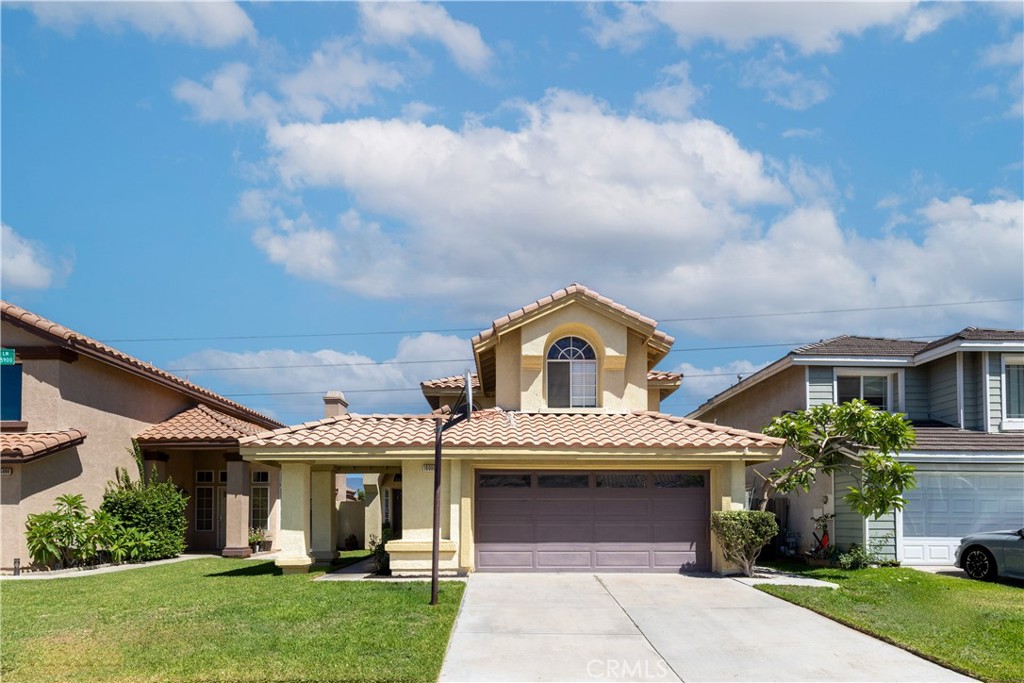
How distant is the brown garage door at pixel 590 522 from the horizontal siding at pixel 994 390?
8.65 m

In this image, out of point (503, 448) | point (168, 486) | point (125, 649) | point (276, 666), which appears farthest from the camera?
point (168, 486)

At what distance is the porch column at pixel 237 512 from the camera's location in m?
25.0

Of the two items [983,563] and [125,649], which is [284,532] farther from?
[983,563]

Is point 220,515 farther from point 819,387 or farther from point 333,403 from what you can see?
point 819,387

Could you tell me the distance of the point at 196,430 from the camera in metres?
25.4

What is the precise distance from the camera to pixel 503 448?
1766 centimetres

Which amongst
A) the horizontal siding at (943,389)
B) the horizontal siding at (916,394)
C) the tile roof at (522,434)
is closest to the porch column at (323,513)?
the tile roof at (522,434)

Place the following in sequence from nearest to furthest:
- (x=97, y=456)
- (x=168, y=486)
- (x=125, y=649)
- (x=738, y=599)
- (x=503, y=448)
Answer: (x=125, y=649)
(x=738, y=599)
(x=503, y=448)
(x=97, y=456)
(x=168, y=486)

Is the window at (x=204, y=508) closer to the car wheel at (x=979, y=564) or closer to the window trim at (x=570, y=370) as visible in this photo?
the window trim at (x=570, y=370)

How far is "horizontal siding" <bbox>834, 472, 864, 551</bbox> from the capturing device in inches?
810

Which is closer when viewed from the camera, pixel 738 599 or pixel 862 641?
pixel 862 641

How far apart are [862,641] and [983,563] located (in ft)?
25.8

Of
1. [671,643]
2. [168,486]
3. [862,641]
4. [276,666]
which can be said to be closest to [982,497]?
[862,641]

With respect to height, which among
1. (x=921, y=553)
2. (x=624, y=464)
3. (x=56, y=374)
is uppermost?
(x=56, y=374)
